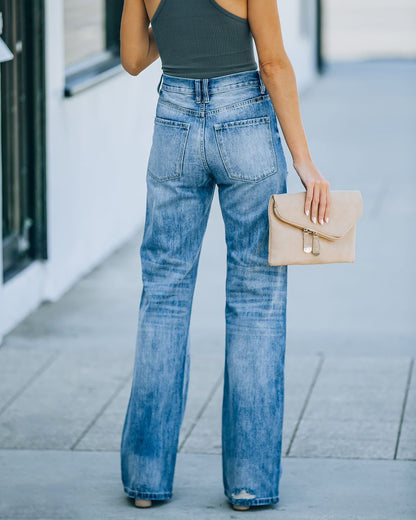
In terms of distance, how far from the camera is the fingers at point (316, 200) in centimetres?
347

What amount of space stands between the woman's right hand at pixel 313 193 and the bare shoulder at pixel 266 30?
32 cm

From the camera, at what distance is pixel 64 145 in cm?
670

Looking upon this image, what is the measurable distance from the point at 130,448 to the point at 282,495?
518 mm

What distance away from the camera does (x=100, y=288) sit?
22.4 ft

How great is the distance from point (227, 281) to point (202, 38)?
28.6 inches

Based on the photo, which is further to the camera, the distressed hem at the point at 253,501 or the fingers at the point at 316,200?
the distressed hem at the point at 253,501

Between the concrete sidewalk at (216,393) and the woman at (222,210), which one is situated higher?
the woman at (222,210)

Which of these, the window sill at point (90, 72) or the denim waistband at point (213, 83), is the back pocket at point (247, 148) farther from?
the window sill at point (90, 72)

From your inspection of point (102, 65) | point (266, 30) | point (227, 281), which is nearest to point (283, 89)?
point (266, 30)

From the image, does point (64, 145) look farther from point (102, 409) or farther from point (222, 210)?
point (222, 210)

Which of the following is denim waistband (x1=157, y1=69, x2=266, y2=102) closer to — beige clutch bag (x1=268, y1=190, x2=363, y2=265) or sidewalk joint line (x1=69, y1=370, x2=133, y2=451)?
beige clutch bag (x1=268, y1=190, x2=363, y2=265)

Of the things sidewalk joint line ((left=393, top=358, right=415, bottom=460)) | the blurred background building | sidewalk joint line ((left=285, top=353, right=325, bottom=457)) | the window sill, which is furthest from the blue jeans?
the window sill

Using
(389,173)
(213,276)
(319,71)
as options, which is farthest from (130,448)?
(319,71)

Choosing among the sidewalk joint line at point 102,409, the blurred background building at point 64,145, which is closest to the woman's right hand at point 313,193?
the sidewalk joint line at point 102,409
